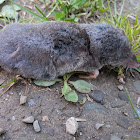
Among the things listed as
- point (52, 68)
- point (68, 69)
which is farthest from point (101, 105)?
point (52, 68)

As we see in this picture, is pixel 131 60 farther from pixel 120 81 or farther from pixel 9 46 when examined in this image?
pixel 9 46

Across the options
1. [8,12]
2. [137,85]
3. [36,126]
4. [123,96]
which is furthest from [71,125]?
[8,12]

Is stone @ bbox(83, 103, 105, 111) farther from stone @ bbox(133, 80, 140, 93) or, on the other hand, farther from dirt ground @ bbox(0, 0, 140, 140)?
stone @ bbox(133, 80, 140, 93)

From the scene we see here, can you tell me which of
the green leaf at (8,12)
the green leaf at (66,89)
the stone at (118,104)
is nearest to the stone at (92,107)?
the stone at (118,104)

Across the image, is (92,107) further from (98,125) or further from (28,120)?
(28,120)

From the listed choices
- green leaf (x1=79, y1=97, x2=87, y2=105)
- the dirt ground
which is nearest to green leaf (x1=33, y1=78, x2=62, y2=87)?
the dirt ground

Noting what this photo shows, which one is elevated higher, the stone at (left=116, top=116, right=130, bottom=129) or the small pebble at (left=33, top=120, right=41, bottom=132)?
the small pebble at (left=33, top=120, right=41, bottom=132)

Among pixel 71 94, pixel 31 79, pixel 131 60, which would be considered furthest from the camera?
pixel 131 60
